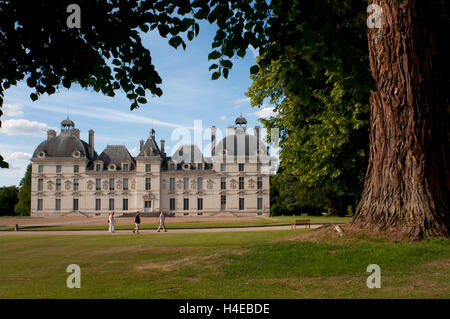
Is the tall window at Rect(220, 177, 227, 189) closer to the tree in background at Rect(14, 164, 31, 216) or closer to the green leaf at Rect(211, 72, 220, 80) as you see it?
the tree in background at Rect(14, 164, 31, 216)

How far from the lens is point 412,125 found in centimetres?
984

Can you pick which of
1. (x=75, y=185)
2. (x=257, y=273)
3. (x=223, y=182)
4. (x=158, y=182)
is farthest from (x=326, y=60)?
(x=75, y=185)

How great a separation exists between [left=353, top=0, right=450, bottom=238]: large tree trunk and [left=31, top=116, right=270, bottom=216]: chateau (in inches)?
2001

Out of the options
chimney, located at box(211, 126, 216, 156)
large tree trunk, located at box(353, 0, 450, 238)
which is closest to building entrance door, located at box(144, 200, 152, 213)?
chimney, located at box(211, 126, 216, 156)

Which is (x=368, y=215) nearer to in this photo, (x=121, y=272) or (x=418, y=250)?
(x=418, y=250)

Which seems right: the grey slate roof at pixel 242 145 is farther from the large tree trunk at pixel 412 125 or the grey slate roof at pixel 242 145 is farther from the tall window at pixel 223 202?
the large tree trunk at pixel 412 125

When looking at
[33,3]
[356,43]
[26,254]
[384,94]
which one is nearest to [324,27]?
[33,3]

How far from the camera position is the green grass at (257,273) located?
6496 mm

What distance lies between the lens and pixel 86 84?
7.10 metres

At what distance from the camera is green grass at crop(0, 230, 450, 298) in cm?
650

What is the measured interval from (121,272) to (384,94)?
852 centimetres

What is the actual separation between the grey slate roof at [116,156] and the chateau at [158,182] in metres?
0.55

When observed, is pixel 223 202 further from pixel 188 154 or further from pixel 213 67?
pixel 213 67

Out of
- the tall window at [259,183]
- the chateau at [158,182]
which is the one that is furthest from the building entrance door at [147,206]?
the tall window at [259,183]
